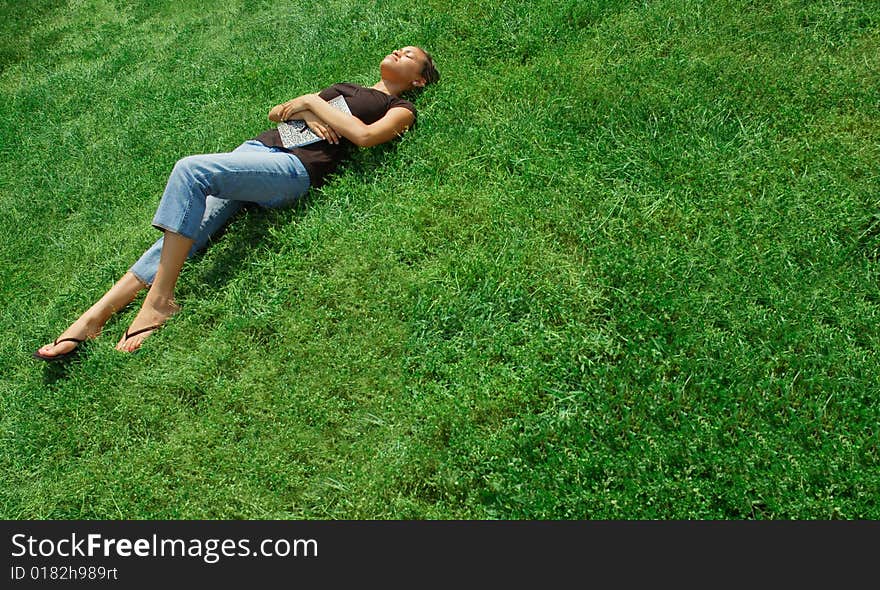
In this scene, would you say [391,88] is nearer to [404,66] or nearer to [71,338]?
[404,66]

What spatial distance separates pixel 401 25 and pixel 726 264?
3863 millimetres

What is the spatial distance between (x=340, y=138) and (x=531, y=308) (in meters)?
2.01

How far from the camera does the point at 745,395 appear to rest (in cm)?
333

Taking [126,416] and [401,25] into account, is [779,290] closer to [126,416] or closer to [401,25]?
[126,416]

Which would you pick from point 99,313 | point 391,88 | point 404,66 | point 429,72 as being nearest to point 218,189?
point 99,313

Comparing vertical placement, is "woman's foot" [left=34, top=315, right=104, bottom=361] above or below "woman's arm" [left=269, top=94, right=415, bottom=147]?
below

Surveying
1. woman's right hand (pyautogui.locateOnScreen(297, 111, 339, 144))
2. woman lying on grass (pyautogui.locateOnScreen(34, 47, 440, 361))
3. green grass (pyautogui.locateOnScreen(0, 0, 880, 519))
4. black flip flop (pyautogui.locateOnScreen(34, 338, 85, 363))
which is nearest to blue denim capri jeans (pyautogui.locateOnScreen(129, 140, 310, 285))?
woman lying on grass (pyautogui.locateOnScreen(34, 47, 440, 361))

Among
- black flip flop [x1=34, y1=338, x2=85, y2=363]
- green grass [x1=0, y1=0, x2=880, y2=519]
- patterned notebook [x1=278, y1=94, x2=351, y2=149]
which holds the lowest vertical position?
green grass [x1=0, y1=0, x2=880, y2=519]

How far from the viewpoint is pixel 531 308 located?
12.7 feet

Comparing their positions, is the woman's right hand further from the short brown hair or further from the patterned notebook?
the short brown hair

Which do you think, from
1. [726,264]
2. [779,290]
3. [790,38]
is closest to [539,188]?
[726,264]

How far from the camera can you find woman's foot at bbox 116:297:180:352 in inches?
176

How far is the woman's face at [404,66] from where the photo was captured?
17.6ft

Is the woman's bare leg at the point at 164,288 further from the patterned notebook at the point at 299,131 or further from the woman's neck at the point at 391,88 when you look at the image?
the woman's neck at the point at 391,88
